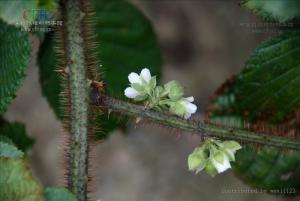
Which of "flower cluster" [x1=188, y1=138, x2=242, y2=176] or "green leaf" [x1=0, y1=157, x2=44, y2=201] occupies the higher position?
"flower cluster" [x1=188, y1=138, x2=242, y2=176]

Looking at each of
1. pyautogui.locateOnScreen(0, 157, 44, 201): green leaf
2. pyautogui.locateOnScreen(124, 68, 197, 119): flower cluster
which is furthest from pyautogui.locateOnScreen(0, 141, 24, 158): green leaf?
pyautogui.locateOnScreen(124, 68, 197, 119): flower cluster

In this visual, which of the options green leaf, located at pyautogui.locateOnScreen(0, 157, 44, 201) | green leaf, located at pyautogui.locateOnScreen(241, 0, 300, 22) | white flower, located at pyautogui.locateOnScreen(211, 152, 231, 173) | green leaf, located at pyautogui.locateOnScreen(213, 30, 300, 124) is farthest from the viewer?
green leaf, located at pyautogui.locateOnScreen(213, 30, 300, 124)

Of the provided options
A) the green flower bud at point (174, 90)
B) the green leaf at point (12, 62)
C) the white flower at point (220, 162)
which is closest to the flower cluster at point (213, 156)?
the white flower at point (220, 162)

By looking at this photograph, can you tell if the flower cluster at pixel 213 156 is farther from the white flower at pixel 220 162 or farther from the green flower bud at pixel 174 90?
the green flower bud at pixel 174 90

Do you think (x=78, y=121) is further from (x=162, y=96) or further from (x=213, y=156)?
(x=213, y=156)

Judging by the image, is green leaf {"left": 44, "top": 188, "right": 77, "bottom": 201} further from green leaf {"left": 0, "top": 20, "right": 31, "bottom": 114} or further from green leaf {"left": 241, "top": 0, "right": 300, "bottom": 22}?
green leaf {"left": 241, "top": 0, "right": 300, "bottom": 22}

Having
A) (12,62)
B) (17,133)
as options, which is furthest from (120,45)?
(12,62)
